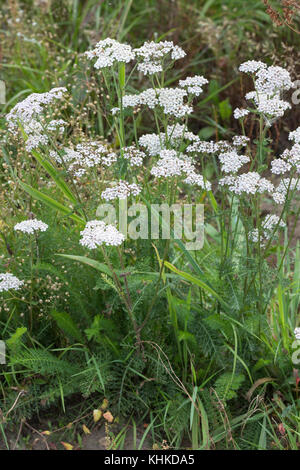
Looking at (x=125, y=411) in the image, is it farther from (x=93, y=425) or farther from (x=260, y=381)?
(x=260, y=381)

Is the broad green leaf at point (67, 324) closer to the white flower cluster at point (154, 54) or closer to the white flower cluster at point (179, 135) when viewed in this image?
the white flower cluster at point (179, 135)

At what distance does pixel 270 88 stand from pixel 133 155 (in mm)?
517

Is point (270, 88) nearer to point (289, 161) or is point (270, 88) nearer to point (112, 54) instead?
point (289, 161)

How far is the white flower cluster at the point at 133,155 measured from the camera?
1.92 metres

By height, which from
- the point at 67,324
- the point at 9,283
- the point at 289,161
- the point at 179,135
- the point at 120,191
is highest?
the point at 179,135

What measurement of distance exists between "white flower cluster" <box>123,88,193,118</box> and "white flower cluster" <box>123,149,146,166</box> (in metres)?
0.15

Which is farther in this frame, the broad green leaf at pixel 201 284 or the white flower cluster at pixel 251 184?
the broad green leaf at pixel 201 284

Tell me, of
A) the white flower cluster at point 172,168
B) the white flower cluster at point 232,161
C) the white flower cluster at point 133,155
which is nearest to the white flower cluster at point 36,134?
the white flower cluster at point 133,155

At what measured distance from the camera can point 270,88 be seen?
1903mm

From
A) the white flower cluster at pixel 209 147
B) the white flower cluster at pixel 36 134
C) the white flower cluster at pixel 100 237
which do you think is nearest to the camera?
the white flower cluster at pixel 100 237

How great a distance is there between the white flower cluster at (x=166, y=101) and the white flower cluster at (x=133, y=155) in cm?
15

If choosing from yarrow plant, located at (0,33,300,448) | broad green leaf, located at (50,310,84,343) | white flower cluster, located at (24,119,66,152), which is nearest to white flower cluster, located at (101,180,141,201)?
yarrow plant, located at (0,33,300,448)

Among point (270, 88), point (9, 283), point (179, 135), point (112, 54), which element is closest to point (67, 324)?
point (9, 283)

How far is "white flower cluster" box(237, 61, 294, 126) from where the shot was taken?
6.09 ft
